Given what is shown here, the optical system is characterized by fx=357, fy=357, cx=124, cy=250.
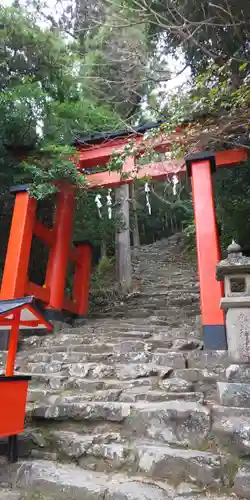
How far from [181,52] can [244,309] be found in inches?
242

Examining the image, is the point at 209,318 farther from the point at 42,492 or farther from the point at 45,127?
the point at 45,127

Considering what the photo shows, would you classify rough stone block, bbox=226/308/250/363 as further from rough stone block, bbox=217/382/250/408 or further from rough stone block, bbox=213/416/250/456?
rough stone block, bbox=213/416/250/456

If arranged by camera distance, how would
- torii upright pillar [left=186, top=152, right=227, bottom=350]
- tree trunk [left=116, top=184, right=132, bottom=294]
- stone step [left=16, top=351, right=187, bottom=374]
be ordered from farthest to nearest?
tree trunk [left=116, top=184, right=132, bottom=294] < torii upright pillar [left=186, top=152, right=227, bottom=350] < stone step [left=16, top=351, right=187, bottom=374]

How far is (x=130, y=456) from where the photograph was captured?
3.25 meters

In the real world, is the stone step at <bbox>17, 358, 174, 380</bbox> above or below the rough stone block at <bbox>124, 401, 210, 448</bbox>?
above

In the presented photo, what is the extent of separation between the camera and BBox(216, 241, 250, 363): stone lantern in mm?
3912

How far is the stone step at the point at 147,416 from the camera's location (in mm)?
3363

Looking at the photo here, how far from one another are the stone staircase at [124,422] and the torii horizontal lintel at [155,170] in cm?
305

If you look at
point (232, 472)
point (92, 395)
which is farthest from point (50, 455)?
point (232, 472)

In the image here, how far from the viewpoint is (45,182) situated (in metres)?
7.23

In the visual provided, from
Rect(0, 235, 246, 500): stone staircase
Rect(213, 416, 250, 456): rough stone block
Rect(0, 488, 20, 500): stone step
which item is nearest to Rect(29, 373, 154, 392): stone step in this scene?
Rect(0, 235, 246, 500): stone staircase

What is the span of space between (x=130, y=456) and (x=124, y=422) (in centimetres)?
45

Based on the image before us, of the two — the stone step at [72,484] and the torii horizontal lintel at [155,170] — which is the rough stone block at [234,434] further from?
the torii horizontal lintel at [155,170]

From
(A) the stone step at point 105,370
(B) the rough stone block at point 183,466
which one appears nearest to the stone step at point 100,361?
(A) the stone step at point 105,370
